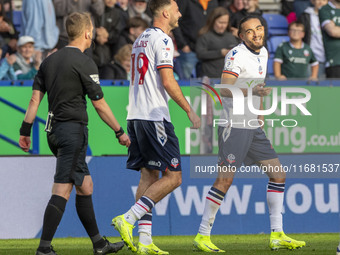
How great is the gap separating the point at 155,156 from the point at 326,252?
6.32ft

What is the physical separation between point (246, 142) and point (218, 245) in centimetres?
150

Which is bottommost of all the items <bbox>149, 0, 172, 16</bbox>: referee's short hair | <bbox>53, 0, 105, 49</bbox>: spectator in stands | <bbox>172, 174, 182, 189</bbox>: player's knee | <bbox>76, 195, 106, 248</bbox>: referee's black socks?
<bbox>76, 195, 106, 248</bbox>: referee's black socks

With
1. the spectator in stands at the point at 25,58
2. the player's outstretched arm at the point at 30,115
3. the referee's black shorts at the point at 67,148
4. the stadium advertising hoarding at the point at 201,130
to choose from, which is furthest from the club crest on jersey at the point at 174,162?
the spectator in stands at the point at 25,58

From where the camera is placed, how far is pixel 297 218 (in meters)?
11.1

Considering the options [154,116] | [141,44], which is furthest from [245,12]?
[154,116]

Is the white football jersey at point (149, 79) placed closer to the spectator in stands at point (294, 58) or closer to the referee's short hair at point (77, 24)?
the referee's short hair at point (77, 24)

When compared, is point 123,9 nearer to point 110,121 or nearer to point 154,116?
point 154,116

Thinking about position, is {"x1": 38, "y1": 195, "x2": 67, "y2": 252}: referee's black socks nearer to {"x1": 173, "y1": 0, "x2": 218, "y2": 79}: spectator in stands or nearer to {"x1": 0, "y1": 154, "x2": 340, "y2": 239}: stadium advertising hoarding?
{"x1": 0, "y1": 154, "x2": 340, "y2": 239}: stadium advertising hoarding

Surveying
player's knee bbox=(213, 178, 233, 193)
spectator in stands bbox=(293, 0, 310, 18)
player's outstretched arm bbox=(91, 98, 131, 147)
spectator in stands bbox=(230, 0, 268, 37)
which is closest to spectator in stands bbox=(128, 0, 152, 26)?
spectator in stands bbox=(230, 0, 268, 37)

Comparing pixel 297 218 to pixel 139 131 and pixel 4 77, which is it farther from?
pixel 4 77

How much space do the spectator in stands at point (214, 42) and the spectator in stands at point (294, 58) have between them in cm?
98

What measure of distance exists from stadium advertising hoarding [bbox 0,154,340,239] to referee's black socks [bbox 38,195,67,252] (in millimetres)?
3418

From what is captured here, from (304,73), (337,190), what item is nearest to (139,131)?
(337,190)

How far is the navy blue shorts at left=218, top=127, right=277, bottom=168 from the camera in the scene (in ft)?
27.6
